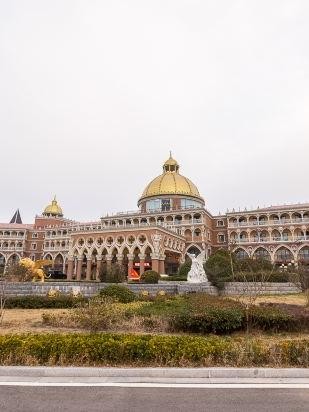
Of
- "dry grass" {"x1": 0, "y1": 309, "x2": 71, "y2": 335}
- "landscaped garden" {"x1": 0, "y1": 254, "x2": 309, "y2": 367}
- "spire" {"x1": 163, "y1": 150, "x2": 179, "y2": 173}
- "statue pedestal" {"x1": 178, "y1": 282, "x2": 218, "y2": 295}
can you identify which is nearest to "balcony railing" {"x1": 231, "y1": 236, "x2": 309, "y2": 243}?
"spire" {"x1": 163, "y1": 150, "x2": 179, "y2": 173}

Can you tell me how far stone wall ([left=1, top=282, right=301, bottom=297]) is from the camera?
25453 mm

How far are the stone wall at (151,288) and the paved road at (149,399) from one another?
18721mm

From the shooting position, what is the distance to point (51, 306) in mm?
20500

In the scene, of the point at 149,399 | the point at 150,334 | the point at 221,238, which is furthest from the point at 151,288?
the point at 221,238


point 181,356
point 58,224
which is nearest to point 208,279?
point 181,356

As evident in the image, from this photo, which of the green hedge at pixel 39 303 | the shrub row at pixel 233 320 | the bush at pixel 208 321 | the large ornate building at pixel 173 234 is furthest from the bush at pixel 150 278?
the bush at pixel 208 321

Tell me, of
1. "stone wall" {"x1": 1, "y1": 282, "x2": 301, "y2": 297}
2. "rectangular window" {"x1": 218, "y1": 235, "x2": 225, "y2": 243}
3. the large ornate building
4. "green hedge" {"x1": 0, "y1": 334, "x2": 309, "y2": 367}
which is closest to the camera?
"green hedge" {"x1": 0, "y1": 334, "x2": 309, "y2": 367}

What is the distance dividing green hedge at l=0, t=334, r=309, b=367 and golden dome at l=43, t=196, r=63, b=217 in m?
86.3

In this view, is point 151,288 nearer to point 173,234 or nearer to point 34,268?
point 34,268

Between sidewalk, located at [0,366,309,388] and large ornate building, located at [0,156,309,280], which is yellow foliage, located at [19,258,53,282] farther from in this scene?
sidewalk, located at [0,366,309,388]

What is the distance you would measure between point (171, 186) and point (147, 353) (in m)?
61.6

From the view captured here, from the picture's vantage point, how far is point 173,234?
56.7 m

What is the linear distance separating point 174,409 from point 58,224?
86298 mm

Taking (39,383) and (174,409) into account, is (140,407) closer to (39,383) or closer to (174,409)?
(174,409)
